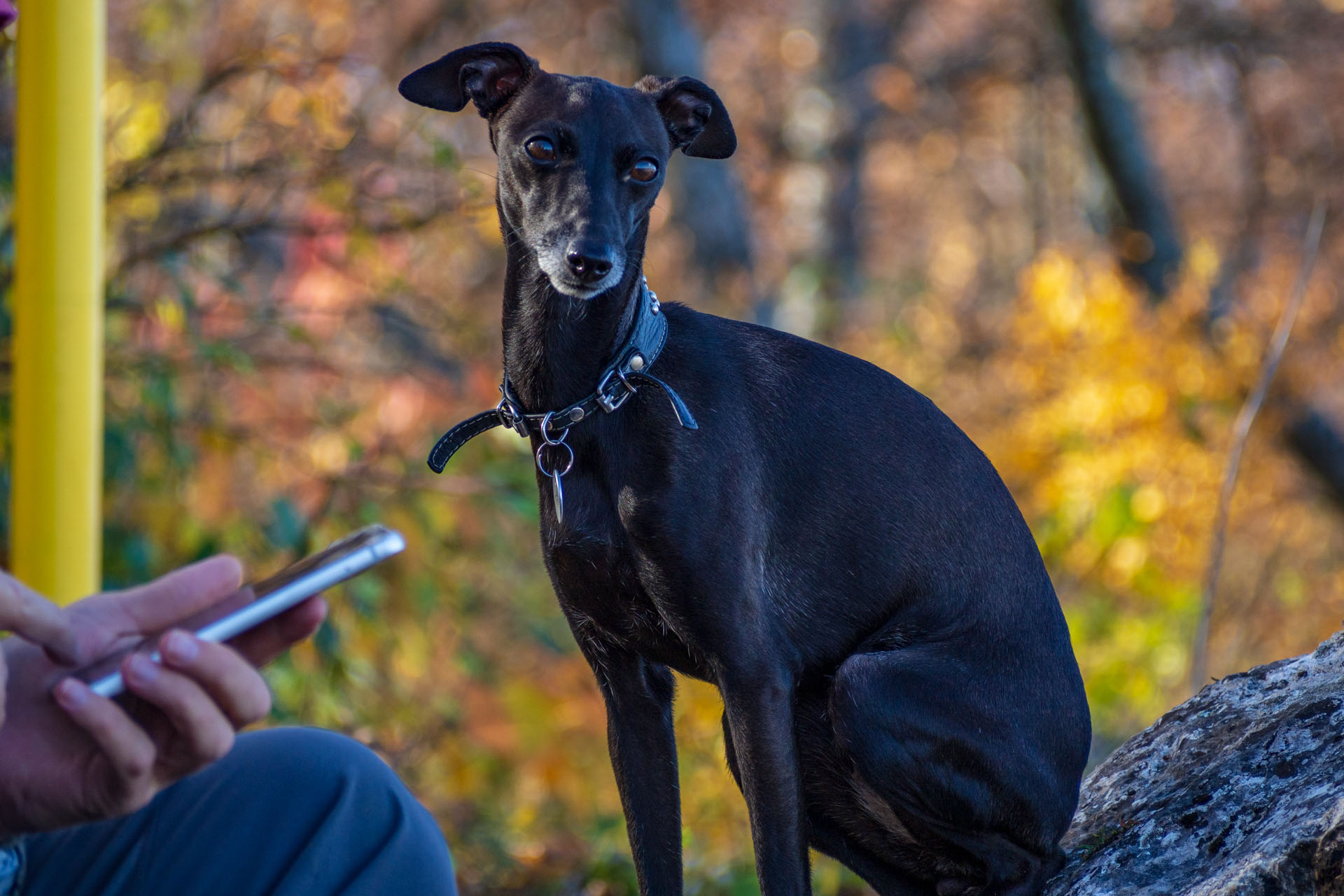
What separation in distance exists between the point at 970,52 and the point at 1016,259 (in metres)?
5.75

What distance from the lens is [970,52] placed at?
11.6 m

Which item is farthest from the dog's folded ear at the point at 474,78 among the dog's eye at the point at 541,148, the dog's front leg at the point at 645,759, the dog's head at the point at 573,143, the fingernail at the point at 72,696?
the fingernail at the point at 72,696

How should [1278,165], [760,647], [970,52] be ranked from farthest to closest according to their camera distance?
[970,52] → [1278,165] → [760,647]

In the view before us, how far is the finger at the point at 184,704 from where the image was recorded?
47.9 inches

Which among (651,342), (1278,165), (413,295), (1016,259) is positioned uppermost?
(1016,259)

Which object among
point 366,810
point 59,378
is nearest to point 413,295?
point 59,378

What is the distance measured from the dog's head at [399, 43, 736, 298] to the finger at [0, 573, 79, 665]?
944mm

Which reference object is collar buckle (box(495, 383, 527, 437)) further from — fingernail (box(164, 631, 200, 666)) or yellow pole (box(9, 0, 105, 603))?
yellow pole (box(9, 0, 105, 603))

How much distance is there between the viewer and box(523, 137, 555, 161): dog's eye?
2.03m

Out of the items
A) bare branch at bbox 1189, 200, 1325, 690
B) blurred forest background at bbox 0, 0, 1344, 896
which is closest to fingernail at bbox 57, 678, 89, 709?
blurred forest background at bbox 0, 0, 1344, 896

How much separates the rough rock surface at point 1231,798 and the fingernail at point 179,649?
1.53m

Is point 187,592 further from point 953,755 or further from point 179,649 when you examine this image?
point 953,755

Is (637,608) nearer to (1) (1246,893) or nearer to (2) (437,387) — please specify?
(1) (1246,893)

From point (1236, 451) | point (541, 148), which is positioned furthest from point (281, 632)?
point (1236, 451)
